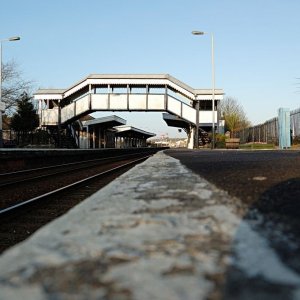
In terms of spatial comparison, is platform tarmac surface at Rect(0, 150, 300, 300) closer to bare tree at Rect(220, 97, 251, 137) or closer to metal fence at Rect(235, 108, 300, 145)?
metal fence at Rect(235, 108, 300, 145)

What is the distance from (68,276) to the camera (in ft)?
3.49

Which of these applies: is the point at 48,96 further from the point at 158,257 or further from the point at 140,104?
the point at 158,257

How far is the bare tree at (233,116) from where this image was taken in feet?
220

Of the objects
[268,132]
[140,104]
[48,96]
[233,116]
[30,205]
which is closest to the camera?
[30,205]

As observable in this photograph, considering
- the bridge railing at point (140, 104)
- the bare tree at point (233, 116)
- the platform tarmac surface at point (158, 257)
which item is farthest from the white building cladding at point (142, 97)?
the platform tarmac surface at point (158, 257)

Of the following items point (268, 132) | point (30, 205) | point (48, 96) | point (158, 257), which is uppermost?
point (48, 96)

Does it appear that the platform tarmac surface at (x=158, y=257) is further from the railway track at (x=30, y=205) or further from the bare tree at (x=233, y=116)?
the bare tree at (x=233, y=116)

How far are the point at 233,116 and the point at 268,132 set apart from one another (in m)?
27.9

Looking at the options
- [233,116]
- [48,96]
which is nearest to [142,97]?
[48,96]

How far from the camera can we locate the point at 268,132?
3969cm

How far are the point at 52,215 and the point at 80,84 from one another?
3901 cm

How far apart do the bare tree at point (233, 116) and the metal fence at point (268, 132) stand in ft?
41.9

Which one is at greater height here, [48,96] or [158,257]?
[48,96]

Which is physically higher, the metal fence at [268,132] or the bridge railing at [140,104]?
the bridge railing at [140,104]
